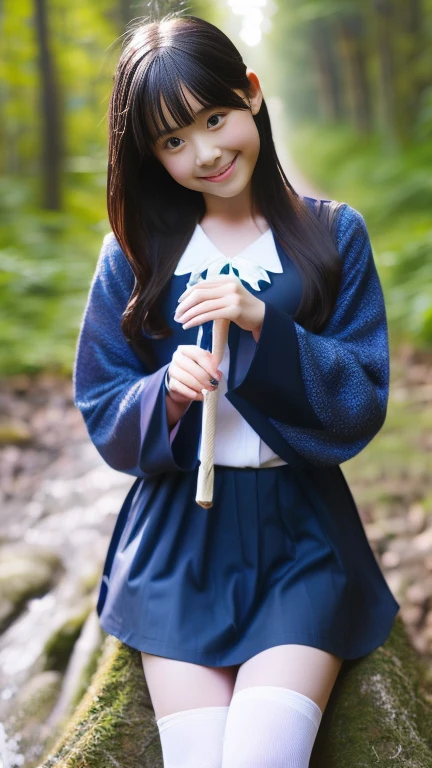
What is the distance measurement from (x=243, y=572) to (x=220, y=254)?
69 cm

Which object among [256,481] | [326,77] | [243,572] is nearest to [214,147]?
[256,481]

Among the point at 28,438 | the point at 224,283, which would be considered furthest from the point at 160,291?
the point at 28,438

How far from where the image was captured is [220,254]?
178 centimetres

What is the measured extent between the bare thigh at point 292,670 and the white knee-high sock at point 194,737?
73 millimetres

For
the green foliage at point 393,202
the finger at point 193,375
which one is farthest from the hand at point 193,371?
the green foliage at point 393,202

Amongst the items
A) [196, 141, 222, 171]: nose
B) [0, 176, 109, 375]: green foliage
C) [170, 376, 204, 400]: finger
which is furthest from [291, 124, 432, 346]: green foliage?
[170, 376, 204, 400]: finger

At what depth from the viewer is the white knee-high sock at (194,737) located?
1.50 metres

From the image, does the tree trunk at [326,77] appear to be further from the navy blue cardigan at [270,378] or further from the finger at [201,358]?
the finger at [201,358]

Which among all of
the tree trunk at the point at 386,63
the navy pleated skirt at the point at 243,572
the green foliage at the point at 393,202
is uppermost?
the tree trunk at the point at 386,63

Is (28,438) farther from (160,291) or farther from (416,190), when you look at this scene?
(416,190)

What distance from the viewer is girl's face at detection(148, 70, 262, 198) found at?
1611mm

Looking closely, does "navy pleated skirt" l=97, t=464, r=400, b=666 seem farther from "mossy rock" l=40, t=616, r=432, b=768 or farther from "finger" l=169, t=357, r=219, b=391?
"finger" l=169, t=357, r=219, b=391

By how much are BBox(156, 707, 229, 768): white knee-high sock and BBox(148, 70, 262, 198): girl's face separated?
105 cm

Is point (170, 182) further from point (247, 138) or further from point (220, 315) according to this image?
point (220, 315)
